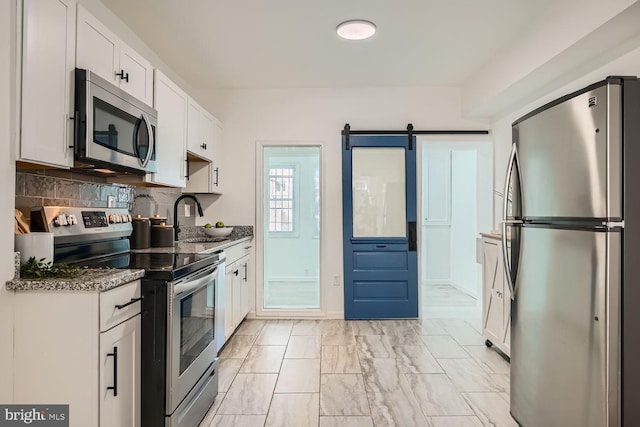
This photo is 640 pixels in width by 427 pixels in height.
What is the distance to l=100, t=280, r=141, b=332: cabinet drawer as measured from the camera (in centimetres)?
146

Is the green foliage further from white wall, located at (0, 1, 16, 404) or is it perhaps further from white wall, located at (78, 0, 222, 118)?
white wall, located at (78, 0, 222, 118)

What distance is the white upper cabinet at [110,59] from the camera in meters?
1.81

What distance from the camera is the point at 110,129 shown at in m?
1.95

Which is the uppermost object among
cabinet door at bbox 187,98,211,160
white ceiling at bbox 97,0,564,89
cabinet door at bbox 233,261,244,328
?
white ceiling at bbox 97,0,564,89

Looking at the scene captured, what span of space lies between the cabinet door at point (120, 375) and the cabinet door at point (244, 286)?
81.7 inches

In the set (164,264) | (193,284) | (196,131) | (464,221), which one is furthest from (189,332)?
(464,221)

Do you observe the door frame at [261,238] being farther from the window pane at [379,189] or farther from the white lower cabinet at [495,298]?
the white lower cabinet at [495,298]

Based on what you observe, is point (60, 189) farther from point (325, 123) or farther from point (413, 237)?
point (413, 237)

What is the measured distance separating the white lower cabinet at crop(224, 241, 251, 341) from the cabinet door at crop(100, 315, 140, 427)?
5.02ft

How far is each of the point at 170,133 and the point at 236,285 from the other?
149cm

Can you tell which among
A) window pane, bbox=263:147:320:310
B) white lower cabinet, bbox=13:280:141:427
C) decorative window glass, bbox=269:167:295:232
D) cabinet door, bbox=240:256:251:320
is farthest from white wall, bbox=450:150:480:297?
white lower cabinet, bbox=13:280:141:427

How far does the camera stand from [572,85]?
284 cm

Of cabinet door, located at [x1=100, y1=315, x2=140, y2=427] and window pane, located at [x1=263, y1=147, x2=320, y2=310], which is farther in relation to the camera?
window pane, located at [x1=263, y1=147, x2=320, y2=310]

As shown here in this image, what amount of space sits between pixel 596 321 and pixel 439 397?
1277 mm
